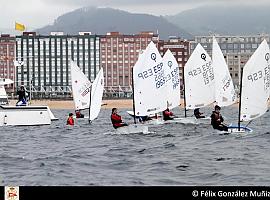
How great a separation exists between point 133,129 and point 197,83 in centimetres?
1233

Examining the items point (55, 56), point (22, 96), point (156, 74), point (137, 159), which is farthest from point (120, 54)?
point (137, 159)

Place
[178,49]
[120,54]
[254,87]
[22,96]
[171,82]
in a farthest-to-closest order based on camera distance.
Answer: [120,54] → [178,49] → [171,82] → [22,96] → [254,87]

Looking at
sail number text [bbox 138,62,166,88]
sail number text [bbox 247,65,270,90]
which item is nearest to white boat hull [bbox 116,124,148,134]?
sail number text [bbox 138,62,166,88]

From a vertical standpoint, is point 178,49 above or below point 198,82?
above

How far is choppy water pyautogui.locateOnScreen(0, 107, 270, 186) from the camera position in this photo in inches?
629

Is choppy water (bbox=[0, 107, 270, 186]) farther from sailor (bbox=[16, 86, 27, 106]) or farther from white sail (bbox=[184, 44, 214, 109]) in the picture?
white sail (bbox=[184, 44, 214, 109])

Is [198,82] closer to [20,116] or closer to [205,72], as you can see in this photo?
[205,72]

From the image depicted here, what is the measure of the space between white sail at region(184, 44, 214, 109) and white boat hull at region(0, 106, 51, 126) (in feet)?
34.7

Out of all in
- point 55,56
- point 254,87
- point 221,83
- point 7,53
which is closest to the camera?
point 254,87

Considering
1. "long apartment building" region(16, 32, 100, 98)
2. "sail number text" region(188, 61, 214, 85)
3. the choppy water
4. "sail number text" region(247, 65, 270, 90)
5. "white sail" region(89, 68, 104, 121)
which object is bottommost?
the choppy water

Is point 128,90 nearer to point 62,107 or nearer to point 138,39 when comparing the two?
point 138,39

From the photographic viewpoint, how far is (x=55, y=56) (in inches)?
7687

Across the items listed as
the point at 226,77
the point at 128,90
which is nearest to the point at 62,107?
the point at 128,90

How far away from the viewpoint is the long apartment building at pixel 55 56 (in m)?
193
